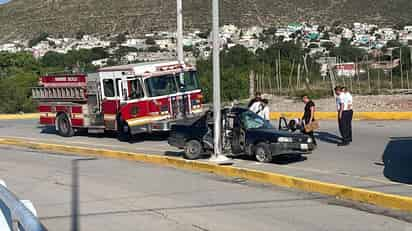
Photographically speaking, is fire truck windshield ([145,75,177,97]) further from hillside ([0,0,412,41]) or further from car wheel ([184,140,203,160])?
hillside ([0,0,412,41])

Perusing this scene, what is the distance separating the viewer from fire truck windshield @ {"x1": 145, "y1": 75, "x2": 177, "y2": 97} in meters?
22.7

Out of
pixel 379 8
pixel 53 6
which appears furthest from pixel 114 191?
pixel 53 6

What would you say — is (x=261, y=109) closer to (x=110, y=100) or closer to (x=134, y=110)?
(x=134, y=110)

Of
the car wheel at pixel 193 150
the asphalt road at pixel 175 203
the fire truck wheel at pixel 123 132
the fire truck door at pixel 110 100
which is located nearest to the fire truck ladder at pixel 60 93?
the fire truck door at pixel 110 100

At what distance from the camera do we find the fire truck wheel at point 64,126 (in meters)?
26.4

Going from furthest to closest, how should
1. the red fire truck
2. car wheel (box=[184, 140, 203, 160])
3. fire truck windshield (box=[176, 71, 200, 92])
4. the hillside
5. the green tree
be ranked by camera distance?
1. the hillside
2. the green tree
3. fire truck windshield (box=[176, 71, 200, 92])
4. the red fire truck
5. car wheel (box=[184, 140, 203, 160])

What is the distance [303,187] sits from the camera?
13.2m

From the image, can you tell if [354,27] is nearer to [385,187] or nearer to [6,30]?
[6,30]

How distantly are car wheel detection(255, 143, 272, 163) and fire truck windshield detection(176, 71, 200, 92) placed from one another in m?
6.76

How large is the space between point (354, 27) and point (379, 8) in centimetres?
404

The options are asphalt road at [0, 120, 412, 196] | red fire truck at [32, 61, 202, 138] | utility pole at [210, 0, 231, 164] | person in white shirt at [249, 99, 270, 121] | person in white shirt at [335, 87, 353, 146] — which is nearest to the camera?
asphalt road at [0, 120, 412, 196]

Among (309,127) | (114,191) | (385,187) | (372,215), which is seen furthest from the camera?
(309,127)

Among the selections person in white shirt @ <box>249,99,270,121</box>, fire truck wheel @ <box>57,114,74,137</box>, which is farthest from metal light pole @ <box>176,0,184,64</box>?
fire truck wheel @ <box>57,114,74,137</box>

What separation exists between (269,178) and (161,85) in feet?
30.7
